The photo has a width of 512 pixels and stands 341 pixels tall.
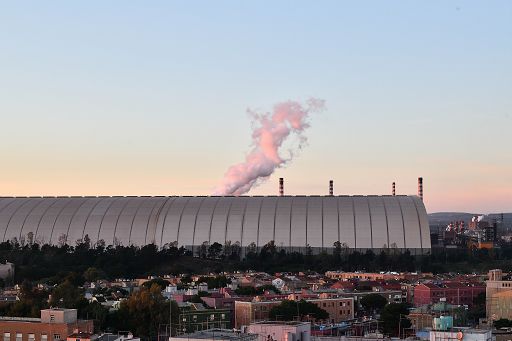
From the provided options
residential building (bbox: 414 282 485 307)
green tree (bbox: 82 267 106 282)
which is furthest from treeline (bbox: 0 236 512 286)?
residential building (bbox: 414 282 485 307)

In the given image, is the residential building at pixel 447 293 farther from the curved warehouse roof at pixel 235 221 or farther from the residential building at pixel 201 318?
the curved warehouse roof at pixel 235 221

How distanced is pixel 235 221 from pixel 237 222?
0.20 metres

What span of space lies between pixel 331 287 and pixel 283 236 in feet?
87.1

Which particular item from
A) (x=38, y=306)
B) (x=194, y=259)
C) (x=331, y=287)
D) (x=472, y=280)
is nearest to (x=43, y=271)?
(x=194, y=259)

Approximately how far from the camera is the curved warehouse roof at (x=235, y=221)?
7744 centimetres

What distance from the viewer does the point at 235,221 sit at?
7988 centimetres

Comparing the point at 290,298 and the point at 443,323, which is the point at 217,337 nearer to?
the point at 443,323

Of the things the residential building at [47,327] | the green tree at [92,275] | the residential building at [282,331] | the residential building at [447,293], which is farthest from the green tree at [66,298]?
the green tree at [92,275]

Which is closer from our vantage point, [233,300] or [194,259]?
[233,300]

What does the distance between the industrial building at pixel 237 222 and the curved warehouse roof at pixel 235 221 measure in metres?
0.07

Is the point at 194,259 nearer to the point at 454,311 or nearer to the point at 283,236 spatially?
the point at 283,236

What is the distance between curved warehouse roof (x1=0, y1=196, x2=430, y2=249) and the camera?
77.4 meters

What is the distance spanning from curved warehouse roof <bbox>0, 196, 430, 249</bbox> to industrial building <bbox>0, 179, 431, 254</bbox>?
7 centimetres

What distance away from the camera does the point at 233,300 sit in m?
41.7
